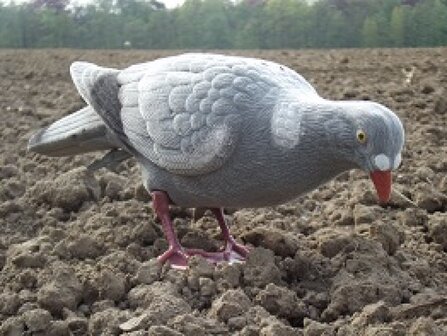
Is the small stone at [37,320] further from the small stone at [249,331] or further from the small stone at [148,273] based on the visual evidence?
the small stone at [249,331]

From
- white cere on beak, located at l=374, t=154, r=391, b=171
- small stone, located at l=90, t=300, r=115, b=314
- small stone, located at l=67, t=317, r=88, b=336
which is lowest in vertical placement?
small stone, located at l=90, t=300, r=115, b=314

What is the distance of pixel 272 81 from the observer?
284cm

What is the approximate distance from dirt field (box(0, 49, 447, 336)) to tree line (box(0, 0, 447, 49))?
4437mm

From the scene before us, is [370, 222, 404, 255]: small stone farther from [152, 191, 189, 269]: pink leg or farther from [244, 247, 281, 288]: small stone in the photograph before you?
[152, 191, 189, 269]: pink leg

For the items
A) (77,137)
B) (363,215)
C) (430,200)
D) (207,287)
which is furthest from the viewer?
(430,200)

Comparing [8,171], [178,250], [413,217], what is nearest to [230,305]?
[178,250]

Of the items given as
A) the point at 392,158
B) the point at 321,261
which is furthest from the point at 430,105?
the point at 392,158

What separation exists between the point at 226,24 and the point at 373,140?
7862 mm

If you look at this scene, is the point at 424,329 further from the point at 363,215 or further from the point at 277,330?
the point at 363,215

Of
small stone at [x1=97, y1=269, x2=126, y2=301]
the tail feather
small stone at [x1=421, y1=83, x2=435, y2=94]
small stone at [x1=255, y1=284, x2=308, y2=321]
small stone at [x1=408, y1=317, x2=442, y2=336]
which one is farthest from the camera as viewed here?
small stone at [x1=421, y1=83, x2=435, y2=94]

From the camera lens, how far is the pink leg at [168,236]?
2961 millimetres

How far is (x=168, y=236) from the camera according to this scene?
306 cm

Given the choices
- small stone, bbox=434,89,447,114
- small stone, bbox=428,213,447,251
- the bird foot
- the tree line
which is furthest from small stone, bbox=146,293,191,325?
the tree line

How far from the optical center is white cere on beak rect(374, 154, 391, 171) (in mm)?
2504
